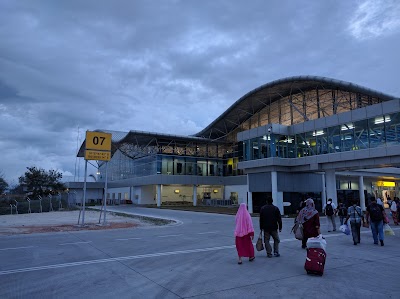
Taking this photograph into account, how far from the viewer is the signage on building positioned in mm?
20109

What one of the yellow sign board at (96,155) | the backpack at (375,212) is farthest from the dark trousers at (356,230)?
the yellow sign board at (96,155)

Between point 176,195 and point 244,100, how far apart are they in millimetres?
23286

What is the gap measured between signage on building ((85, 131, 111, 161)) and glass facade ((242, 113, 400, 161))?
17203 millimetres

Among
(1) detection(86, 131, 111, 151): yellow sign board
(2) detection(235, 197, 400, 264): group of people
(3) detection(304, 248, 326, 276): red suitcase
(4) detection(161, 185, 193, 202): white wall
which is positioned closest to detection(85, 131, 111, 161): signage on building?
(1) detection(86, 131, 111, 151): yellow sign board

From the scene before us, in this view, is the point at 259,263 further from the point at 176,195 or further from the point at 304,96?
the point at 176,195

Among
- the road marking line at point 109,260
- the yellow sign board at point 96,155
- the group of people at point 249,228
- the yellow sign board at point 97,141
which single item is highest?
the yellow sign board at point 97,141

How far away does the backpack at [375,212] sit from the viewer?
37.1 ft

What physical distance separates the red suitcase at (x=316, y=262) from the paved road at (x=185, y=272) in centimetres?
18

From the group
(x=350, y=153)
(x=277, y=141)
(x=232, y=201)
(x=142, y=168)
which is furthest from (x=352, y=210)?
(x=142, y=168)

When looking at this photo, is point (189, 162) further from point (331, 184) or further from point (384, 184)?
point (384, 184)

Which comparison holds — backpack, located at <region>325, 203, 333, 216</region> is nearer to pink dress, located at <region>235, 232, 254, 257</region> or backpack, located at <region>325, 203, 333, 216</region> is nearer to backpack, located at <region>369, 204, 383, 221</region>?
backpack, located at <region>369, 204, 383, 221</region>

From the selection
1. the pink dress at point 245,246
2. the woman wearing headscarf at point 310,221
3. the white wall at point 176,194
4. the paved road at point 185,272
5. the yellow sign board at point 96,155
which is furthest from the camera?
the white wall at point 176,194

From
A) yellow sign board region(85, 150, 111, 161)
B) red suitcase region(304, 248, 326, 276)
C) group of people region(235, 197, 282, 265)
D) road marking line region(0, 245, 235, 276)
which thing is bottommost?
road marking line region(0, 245, 235, 276)

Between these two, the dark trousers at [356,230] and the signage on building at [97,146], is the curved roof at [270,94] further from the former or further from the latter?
the dark trousers at [356,230]
